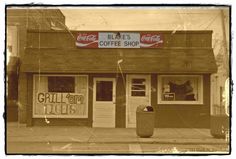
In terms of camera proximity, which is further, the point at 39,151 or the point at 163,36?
the point at 163,36

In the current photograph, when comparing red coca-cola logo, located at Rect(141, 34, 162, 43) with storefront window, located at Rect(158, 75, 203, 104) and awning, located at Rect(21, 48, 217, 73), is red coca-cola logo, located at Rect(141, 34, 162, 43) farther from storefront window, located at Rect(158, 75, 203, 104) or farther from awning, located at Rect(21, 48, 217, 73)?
storefront window, located at Rect(158, 75, 203, 104)

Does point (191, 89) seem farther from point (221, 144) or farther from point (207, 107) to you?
point (221, 144)

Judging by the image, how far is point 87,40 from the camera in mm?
16156

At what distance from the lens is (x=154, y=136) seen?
13.6 metres

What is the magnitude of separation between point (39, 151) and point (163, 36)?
25.5 ft

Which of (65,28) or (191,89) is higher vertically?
(65,28)

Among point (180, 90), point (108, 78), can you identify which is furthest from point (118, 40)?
point (180, 90)

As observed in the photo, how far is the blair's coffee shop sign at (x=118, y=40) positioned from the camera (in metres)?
15.6

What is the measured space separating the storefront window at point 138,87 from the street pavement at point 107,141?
1784mm

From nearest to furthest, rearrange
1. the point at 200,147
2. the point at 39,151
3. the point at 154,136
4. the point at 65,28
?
the point at 39,151 → the point at 200,147 → the point at 154,136 → the point at 65,28

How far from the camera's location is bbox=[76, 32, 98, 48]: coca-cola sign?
52.3 ft

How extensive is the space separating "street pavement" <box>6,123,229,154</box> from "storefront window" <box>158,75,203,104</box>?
5.05ft

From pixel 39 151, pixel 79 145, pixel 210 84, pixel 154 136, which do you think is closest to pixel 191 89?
pixel 210 84

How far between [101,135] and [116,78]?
364 centimetres
